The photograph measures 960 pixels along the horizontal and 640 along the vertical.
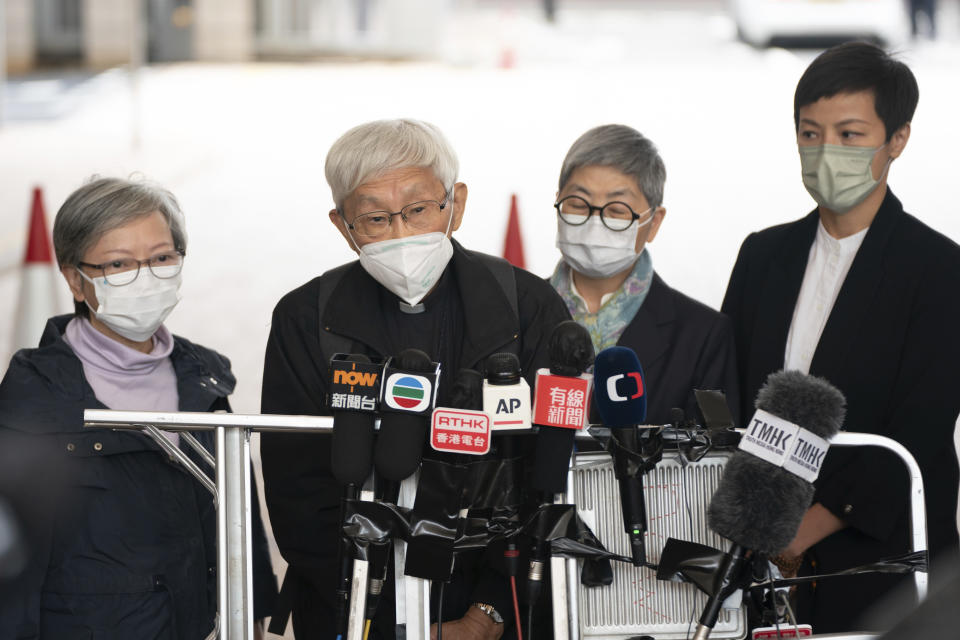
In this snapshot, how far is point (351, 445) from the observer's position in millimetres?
2176

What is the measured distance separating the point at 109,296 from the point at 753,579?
1.62 meters

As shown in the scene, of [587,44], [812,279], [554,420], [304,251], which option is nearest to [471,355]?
[554,420]

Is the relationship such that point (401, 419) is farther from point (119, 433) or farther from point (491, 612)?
point (119, 433)

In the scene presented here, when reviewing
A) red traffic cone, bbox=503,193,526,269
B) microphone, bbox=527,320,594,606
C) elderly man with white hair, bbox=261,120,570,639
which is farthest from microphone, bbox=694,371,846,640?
red traffic cone, bbox=503,193,526,269

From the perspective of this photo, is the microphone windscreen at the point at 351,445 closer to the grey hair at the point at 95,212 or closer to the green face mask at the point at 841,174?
the grey hair at the point at 95,212

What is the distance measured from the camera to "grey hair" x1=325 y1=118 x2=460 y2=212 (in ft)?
8.56

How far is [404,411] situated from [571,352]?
32cm

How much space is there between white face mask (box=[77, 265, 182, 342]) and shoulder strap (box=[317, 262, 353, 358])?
442 mm

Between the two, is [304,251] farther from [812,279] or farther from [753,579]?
[753,579]

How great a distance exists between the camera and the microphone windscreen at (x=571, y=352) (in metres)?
2.14

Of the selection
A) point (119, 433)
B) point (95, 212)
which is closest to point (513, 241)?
point (95, 212)

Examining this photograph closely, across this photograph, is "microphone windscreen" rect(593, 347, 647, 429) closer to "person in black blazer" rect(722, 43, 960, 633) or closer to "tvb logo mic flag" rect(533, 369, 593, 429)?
"tvb logo mic flag" rect(533, 369, 593, 429)

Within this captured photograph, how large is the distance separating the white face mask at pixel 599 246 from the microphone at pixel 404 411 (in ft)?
3.23

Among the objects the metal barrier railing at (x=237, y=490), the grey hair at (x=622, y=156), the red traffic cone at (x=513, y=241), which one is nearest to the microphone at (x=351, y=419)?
the metal barrier railing at (x=237, y=490)
